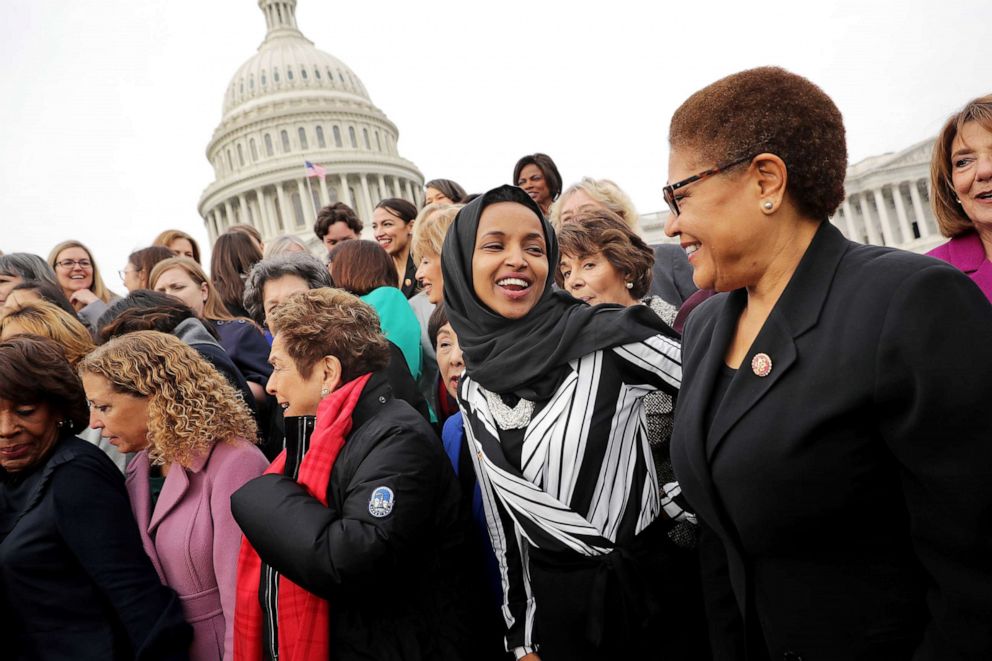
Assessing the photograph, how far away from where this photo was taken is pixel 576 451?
2.67 meters

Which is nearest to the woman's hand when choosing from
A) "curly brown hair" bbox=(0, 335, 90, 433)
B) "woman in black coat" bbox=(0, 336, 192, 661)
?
"curly brown hair" bbox=(0, 335, 90, 433)

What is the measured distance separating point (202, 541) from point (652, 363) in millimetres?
2354

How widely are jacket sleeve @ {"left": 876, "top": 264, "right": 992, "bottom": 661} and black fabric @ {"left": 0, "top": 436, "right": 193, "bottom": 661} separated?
313cm

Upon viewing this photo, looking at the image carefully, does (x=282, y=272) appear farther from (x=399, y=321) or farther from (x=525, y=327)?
(x=525, y=327)

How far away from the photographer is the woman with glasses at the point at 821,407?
1548 millimetres

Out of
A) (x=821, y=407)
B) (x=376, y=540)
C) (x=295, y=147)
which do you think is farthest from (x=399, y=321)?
(x=295, y=147)

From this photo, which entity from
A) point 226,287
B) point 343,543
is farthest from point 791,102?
point 226,287

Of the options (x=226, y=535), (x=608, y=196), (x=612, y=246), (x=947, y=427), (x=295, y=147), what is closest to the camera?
(x=947, y=427)

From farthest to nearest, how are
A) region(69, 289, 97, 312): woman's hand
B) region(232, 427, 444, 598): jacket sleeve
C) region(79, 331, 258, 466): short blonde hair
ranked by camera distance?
1. region(69, 289, 97, 312): woman's hand
2. region(79, 331, 258, 466): short blonde hair
3. region(232, 427, 444, 598): jacket sleeve

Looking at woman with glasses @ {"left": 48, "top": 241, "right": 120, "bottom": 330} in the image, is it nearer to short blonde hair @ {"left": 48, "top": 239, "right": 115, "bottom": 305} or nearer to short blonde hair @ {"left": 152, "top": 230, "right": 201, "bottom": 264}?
short blonde hair @ {"left": 48, "top": 239, "right": 115, "bottom": 305}

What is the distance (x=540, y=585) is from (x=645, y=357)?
3.32 ft

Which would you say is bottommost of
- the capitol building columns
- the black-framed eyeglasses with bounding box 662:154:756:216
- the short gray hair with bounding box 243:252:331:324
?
the black-framed eyeglasses with bounding box 662:154:756:216

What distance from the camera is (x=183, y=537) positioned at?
133 inches

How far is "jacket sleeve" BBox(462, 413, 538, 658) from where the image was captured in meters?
2.95
